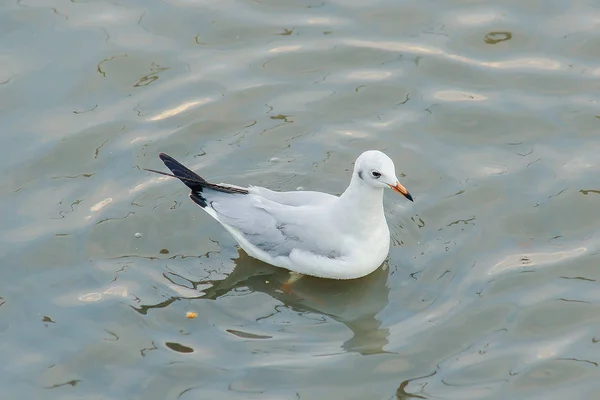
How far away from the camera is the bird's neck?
7.97 m

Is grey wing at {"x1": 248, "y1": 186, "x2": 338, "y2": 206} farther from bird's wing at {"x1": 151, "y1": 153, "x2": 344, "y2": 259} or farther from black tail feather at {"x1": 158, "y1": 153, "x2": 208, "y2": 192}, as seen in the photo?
black tail feather at {"x1": 158, "y1": 153, "x2": 208, "y2": 192}

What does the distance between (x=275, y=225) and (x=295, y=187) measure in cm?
97

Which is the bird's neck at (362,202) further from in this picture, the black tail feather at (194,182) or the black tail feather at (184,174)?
the black tail feather at (184,174)

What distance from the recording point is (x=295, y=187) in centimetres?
909

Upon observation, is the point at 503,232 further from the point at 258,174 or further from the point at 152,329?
the point at 152,329

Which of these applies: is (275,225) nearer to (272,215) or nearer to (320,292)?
(272,215)

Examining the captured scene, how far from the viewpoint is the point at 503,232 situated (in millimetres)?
8547

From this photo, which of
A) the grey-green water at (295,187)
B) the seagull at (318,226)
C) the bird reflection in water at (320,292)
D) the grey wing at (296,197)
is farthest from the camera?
the grey wing at (296,197)

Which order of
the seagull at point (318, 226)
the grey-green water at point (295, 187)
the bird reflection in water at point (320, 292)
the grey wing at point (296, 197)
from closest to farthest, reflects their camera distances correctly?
the grey-green water at point (295, 187)
the bird reflection in water at point (320, 292)
the seagull at point (318, 226)
the grey wing at point (296, 197)

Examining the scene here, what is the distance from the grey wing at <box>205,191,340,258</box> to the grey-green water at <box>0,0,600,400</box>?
370 mm

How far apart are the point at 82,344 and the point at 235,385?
123 centimetres

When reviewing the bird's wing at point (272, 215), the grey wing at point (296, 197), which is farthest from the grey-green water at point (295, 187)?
the grey wing at point (296, 197)

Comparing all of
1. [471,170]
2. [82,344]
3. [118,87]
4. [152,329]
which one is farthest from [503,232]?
[118,87]

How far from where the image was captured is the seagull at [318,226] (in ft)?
26.3
